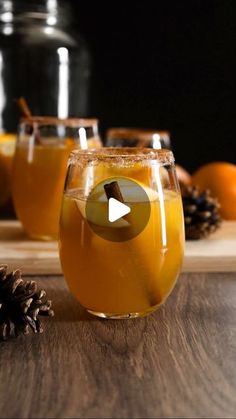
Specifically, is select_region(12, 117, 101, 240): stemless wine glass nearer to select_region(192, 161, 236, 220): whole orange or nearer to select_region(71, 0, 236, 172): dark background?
select_region(192, 161, 236, 220): whole orange

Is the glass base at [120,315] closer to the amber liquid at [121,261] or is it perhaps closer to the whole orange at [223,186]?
the amber liquid at [121,261]

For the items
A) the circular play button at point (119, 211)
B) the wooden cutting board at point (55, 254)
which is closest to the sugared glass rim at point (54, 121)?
the wooden cutting board at point (55, 254)

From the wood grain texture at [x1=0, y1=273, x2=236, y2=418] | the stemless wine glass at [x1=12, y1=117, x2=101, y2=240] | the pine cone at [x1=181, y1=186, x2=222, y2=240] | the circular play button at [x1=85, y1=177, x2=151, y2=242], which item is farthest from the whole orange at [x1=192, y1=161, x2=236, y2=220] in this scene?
the circular play button at [x1=85, y1=177, x2=151, y2=242]

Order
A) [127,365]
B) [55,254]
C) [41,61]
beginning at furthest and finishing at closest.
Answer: [41,61]
[55,254]
[127,365]

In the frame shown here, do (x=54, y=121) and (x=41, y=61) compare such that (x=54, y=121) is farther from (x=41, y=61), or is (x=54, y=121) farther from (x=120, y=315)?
(x=41, y=61)

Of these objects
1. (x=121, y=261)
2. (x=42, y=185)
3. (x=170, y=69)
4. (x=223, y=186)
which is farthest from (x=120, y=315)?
(x=170, y=69)
